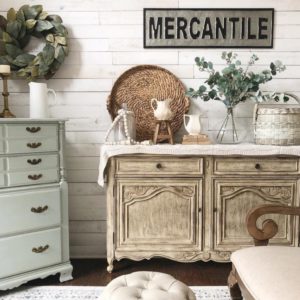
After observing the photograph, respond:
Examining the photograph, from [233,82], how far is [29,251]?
70.8 inches

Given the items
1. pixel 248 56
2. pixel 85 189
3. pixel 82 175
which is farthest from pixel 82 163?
pixel 248 56

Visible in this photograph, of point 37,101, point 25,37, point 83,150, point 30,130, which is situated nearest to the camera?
point 30,130

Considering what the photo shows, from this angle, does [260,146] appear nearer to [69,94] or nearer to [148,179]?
[148,179]

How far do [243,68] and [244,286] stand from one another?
1.85m

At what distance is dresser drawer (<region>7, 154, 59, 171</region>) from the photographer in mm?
2211

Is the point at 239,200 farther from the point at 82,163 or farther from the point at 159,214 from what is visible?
the point at 82,163

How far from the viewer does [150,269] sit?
265cm

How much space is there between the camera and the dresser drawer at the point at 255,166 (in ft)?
7.92

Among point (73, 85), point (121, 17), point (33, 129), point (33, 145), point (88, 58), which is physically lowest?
point (33, 145)

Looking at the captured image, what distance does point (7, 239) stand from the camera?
2197mm

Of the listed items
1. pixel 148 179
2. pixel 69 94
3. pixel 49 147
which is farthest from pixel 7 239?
pixel 69 94

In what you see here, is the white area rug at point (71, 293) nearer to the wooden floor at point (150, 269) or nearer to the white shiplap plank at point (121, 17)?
the wooden floor at point (150, 269)

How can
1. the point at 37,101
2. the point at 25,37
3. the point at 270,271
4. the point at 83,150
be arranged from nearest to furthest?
the point at 270,271 → the point at 37,101 → the point at 25,37 → the point at 83,150

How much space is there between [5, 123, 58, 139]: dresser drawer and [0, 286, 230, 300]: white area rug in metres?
0.98
